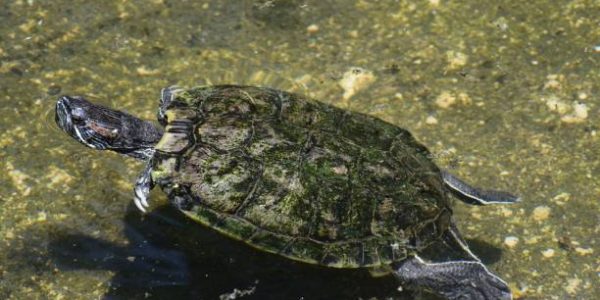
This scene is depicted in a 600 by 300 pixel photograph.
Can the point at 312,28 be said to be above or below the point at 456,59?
above

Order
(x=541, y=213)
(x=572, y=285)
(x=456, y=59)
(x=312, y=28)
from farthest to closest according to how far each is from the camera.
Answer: (x=312, y=28)
(x=456, y=59)
(x=541, y=213)
(x=572, y=285)

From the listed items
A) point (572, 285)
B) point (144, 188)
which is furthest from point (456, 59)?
point (144, 188)

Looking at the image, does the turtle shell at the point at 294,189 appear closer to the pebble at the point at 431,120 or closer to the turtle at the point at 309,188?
the turtle at the point at 309,188

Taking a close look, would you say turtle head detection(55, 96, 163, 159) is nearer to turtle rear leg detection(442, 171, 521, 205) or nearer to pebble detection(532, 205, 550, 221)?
turtle rear leg detection(442, 171, 521, 205)

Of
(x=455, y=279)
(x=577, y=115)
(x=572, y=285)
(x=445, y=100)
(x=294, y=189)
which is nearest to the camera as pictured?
(x=294, y=189)

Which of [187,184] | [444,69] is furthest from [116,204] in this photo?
[444,69]

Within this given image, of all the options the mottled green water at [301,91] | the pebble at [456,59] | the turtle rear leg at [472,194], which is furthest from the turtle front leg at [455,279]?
the pebble at [456,59]

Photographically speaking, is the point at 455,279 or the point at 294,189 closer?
the point at 294,189

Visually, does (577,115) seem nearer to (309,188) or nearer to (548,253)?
(548,253)

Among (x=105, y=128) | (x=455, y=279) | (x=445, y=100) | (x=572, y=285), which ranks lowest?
(x=572, y=285)
